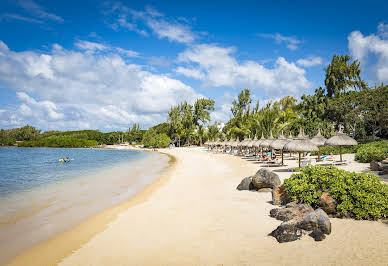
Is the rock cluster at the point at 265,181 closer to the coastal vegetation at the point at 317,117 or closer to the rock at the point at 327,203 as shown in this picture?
the rock at the point at 327,203

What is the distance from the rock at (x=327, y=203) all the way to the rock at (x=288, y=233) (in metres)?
1.40

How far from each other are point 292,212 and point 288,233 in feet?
3.33

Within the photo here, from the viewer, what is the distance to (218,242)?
4.56 m

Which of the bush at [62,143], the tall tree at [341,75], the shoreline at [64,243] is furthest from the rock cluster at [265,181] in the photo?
the bush at [62,143]

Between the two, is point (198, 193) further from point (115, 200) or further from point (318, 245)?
point (318, 245)

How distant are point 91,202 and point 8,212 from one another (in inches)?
96.7

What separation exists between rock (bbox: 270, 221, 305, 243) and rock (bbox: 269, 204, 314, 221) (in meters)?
0.41

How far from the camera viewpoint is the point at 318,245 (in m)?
4.10

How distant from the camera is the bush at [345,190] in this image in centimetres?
507

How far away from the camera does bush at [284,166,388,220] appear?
5.07 metres

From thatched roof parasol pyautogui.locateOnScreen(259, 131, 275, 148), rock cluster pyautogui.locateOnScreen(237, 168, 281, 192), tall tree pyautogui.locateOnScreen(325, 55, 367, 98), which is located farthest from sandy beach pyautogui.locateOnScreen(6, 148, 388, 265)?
tall tree pyautogui.locateOnScreen(325, 55, 367, 98)

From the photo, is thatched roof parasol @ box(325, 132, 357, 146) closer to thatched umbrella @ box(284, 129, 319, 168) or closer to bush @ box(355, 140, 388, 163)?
bush @ box(355, 140, 388, 163)

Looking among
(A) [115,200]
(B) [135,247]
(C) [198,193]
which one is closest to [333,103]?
(C) [198,193]

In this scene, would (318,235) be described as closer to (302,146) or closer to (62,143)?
(302,146)
